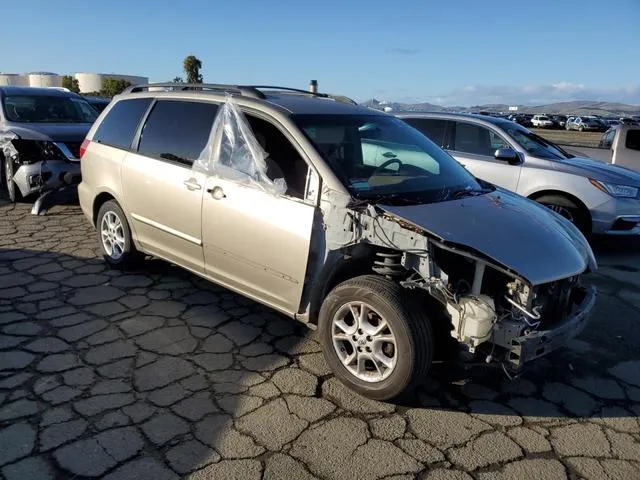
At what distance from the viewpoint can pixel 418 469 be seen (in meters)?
2.61

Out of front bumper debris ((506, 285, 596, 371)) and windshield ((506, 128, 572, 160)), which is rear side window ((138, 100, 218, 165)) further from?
windshield ((506, 128, 572, 160))

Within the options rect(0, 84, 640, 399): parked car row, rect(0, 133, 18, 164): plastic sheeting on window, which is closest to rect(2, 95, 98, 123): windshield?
rect(0, 133, 18, 164): plastic sheeting on window

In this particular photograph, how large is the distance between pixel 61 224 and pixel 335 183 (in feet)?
17.1

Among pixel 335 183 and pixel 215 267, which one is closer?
pixel 335 183

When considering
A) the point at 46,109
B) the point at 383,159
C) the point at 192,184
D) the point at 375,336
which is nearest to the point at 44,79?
the point at 46,109

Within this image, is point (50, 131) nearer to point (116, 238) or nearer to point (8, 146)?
point (8, 146)

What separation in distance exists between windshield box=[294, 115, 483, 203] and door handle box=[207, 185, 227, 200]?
2.50ft

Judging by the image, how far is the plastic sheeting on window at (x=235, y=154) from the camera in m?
3.63

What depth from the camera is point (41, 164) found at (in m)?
7.62

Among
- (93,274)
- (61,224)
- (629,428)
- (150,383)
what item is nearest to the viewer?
(629,428)

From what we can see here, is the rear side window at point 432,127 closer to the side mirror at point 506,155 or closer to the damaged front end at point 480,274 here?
the side mirror at point 506,155

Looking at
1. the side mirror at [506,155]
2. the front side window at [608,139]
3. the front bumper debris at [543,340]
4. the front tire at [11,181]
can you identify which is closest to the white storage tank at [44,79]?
the front tire at [11,181]

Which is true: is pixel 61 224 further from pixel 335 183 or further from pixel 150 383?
pixel 335 183

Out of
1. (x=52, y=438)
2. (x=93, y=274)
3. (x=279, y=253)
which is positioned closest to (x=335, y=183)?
(x=279, y=253)
